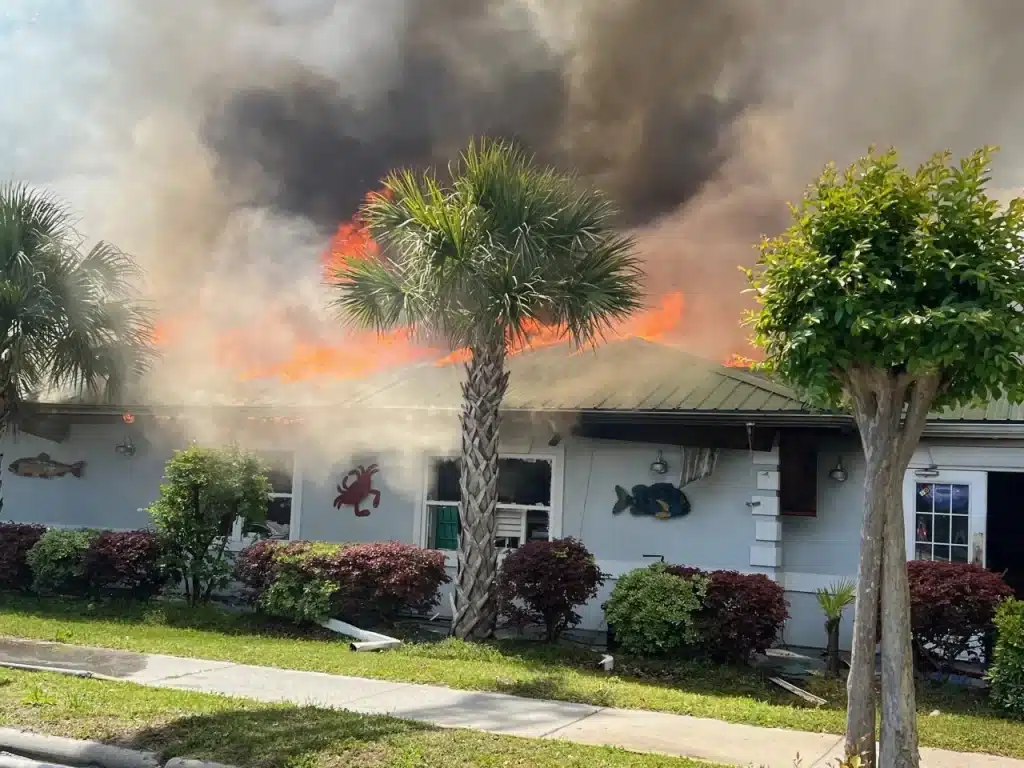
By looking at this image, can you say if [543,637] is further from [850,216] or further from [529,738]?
[850,216]

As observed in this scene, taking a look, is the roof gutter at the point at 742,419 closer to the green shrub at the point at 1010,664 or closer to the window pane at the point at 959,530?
the window pane at the point at 959,530

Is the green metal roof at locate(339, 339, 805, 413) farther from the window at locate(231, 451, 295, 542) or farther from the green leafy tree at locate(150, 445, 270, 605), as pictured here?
the green leafy tree at locate(150, 445, 270, 605)

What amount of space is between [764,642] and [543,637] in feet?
8.17

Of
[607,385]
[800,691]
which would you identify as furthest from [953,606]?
[607,385]

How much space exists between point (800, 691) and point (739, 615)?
90 cm

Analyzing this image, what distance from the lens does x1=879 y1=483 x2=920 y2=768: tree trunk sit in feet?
16.6

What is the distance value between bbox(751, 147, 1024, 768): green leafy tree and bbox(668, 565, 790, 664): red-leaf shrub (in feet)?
12.9

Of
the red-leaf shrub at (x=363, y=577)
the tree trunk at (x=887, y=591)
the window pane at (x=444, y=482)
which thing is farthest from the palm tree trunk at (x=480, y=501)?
the tree trunk at (x=887, y=591)

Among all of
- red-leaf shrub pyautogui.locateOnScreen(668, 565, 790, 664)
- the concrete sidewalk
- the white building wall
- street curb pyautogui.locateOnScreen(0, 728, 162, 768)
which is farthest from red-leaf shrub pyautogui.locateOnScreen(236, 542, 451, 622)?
street curb pyautogui.locateOnScreen(0, 728, 162, 768)

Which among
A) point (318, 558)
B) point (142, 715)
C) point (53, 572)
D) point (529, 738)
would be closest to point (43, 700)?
point (142, 715)

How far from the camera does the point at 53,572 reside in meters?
12.5

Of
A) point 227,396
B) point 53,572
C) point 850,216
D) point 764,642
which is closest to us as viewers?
point 850,216

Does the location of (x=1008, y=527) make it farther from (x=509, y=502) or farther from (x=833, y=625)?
(x=509, y=502)

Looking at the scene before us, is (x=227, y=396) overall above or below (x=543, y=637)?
above
